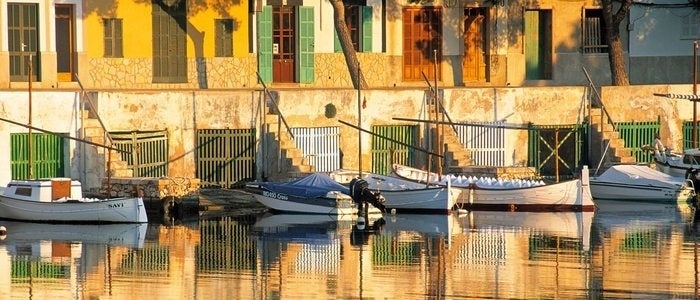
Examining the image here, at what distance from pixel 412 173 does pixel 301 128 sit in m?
Answer: 3.53

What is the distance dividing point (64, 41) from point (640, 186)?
1627cm

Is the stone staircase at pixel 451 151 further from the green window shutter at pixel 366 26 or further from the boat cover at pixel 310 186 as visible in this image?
the green window shutter at pixel 366 26

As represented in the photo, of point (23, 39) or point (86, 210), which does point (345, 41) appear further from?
point (86, 210)

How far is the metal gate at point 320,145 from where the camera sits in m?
53.2

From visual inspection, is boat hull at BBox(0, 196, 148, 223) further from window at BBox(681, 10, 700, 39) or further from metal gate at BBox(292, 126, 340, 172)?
window at BBox(681, 10, 700, 39)

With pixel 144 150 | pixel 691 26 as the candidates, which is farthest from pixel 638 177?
pixel 144 150

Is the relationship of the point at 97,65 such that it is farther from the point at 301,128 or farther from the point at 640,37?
the point at 640,37

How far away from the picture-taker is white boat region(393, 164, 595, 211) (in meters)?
50.2

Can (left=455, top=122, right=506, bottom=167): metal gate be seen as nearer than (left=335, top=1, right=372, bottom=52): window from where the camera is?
Yes

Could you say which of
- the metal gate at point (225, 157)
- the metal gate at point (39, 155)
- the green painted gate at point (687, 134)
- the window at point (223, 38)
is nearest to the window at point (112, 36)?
the window at point (223, 38)

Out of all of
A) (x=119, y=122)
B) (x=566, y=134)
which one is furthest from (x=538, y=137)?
(x=119, y=122)

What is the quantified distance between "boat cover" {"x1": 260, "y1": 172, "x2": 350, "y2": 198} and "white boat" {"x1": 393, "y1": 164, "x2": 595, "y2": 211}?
2.40 meters

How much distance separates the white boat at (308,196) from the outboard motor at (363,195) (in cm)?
33

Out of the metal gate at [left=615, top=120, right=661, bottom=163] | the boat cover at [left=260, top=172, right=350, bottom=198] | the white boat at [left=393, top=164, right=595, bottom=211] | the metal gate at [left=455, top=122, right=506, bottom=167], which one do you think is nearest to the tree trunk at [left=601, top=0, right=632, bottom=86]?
the metal gate at [left=615, top=120, right=661, bottom=163]
